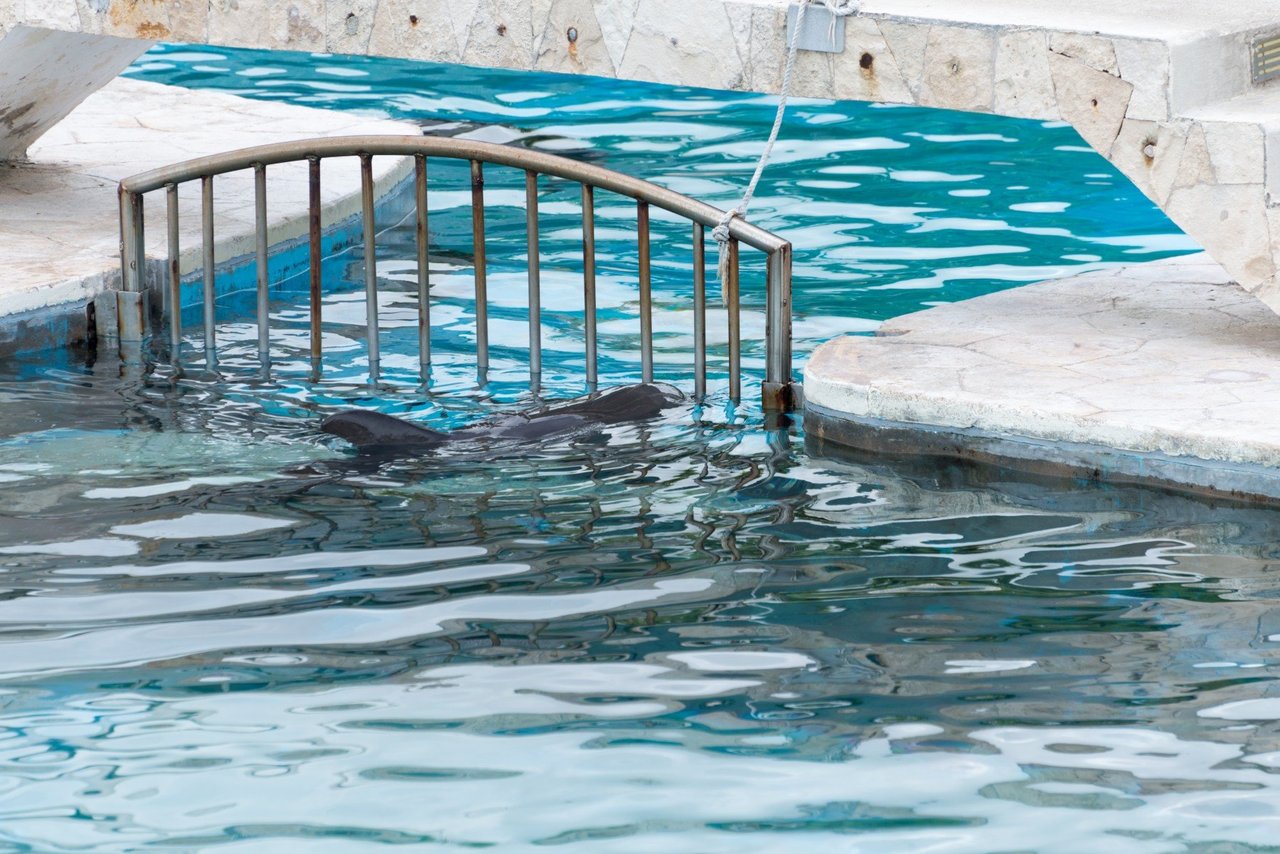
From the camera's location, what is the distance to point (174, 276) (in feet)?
21.9

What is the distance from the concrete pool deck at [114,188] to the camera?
22.6 feet

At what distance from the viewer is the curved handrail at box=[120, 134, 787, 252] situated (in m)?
5.82

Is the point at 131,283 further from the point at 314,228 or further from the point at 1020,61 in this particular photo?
the point at 1020,61

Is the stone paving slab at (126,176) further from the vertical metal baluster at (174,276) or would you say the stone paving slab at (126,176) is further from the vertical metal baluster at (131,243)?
the vertical metal baluster at (174,276)

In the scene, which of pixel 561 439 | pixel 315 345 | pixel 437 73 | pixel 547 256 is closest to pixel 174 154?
pixel 547 256

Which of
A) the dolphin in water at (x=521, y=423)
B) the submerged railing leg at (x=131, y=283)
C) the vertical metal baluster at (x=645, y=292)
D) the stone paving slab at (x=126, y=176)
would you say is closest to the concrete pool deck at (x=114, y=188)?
the stone paving slab at (x=126, y=176)

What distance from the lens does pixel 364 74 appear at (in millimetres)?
12984

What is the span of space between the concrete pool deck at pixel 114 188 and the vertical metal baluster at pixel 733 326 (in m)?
2.49

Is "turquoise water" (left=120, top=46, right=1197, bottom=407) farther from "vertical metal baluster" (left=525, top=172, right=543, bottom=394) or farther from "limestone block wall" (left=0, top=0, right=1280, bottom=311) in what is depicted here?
"limestone block wall" (left=0, top=0, right=1280, bottom=311)

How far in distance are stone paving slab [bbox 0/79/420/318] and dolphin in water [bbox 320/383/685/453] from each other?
1828 mm

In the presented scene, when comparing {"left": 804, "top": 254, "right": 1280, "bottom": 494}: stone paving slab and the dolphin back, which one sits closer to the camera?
{"left": 804, "top": 254, "right": 1280, "bottom": 494}: stone paving slab

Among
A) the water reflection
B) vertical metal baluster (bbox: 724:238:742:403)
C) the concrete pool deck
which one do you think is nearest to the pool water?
the water reflection

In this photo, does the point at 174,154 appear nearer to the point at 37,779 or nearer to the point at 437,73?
the point at 437,73

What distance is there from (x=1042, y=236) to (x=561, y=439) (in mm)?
3827
